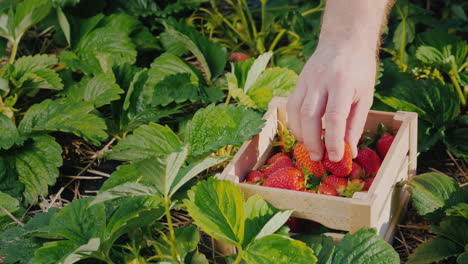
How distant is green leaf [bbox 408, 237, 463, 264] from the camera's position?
1409mm

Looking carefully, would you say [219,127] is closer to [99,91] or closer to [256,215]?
[256,215]

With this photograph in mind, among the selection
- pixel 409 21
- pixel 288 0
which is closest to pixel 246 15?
pixel 288 0

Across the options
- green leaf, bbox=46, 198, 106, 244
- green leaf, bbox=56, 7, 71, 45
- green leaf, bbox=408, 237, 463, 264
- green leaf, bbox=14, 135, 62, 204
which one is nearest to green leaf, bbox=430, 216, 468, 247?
green leaf, bbox=408, 237, 463, 264

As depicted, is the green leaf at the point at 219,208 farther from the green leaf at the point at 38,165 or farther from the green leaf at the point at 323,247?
the green leaf at the point at 38,165

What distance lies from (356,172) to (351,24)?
402 millimetres

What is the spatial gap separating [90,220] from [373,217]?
612mm

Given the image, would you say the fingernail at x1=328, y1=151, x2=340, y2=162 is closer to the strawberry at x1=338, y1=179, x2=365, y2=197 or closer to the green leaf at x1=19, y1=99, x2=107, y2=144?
the strawberry at x1=338, y1=179, x2=365, y2=197

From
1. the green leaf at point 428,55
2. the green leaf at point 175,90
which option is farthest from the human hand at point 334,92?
the green leaf at point 428,55

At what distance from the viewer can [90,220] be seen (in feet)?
4.60

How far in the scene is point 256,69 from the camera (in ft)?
6.00

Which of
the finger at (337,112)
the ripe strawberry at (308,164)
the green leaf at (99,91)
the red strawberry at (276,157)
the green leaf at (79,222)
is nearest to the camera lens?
the finger at (337,112)

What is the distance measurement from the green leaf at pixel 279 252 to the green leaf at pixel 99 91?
782mm

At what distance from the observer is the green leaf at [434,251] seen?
141cm

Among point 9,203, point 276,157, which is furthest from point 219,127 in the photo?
point 9,203
